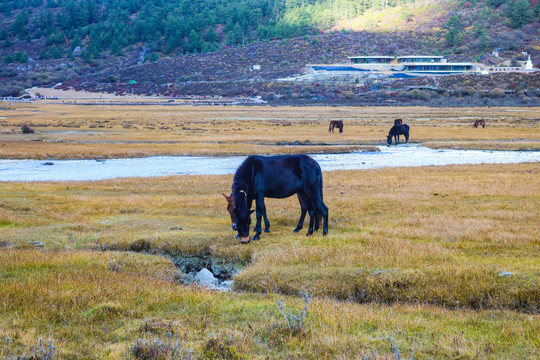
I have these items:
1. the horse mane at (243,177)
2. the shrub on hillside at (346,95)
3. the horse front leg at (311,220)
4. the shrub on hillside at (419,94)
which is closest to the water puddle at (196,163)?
the horse front leg at (311,220)

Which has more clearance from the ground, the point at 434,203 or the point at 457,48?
the point at 457,48

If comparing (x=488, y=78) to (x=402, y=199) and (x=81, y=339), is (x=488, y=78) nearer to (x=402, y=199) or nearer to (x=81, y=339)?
(x=402, y=199)

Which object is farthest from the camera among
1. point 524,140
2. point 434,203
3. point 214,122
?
point 214,122

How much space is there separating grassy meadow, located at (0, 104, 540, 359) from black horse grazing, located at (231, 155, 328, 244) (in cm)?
81

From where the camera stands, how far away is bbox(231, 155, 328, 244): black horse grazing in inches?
546

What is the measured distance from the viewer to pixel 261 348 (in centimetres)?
746

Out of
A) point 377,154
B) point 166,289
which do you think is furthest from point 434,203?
point 377,154

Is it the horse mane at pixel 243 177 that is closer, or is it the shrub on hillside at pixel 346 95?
the horse mane at pixel 243 177

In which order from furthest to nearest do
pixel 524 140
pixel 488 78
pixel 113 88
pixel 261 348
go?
pixel 113 88 < pixel 488 78 < pixel 524 140 < pixel 261 348

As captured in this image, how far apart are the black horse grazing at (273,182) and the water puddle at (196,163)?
18907 millimetres

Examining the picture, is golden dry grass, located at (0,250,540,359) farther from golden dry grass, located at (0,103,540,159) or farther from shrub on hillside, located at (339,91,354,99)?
shrub on hillside, located at (339,91,354,99)

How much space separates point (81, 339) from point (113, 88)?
17355cm

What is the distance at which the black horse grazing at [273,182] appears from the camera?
1386cm

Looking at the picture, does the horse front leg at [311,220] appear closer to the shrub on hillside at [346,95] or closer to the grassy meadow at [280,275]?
the grassy meadow at [280,275]
